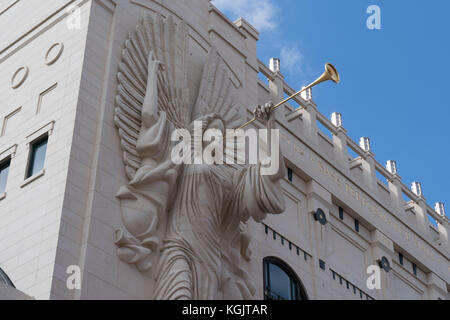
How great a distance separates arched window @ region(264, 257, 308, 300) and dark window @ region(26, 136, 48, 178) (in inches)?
270

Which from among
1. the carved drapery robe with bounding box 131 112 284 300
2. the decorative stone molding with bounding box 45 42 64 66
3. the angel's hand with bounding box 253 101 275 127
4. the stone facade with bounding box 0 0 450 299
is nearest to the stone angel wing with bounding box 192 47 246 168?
the stone facade with bounding box 0 0 450 299

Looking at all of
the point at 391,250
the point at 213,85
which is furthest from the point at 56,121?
the point at 391,250

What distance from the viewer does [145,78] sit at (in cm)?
2358

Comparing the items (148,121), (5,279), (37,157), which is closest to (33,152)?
(37,157)

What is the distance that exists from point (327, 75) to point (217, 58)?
6755 millimetres

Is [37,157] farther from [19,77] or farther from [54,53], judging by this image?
[19,77]

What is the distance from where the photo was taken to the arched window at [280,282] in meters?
25.3

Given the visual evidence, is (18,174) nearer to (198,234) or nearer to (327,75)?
(198,234)

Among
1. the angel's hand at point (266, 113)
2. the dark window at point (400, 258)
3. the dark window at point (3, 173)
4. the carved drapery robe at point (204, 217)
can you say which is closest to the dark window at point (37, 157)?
the dark window at point (3, 173)

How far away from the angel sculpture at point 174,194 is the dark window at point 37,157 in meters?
1.84

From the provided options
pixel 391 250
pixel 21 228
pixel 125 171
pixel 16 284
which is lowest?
pixel 16 284

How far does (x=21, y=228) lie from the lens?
68.3ft

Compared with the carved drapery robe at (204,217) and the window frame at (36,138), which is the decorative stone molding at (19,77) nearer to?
the window frame at (36,138)

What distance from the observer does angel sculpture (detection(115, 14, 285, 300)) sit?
21.0 metres
